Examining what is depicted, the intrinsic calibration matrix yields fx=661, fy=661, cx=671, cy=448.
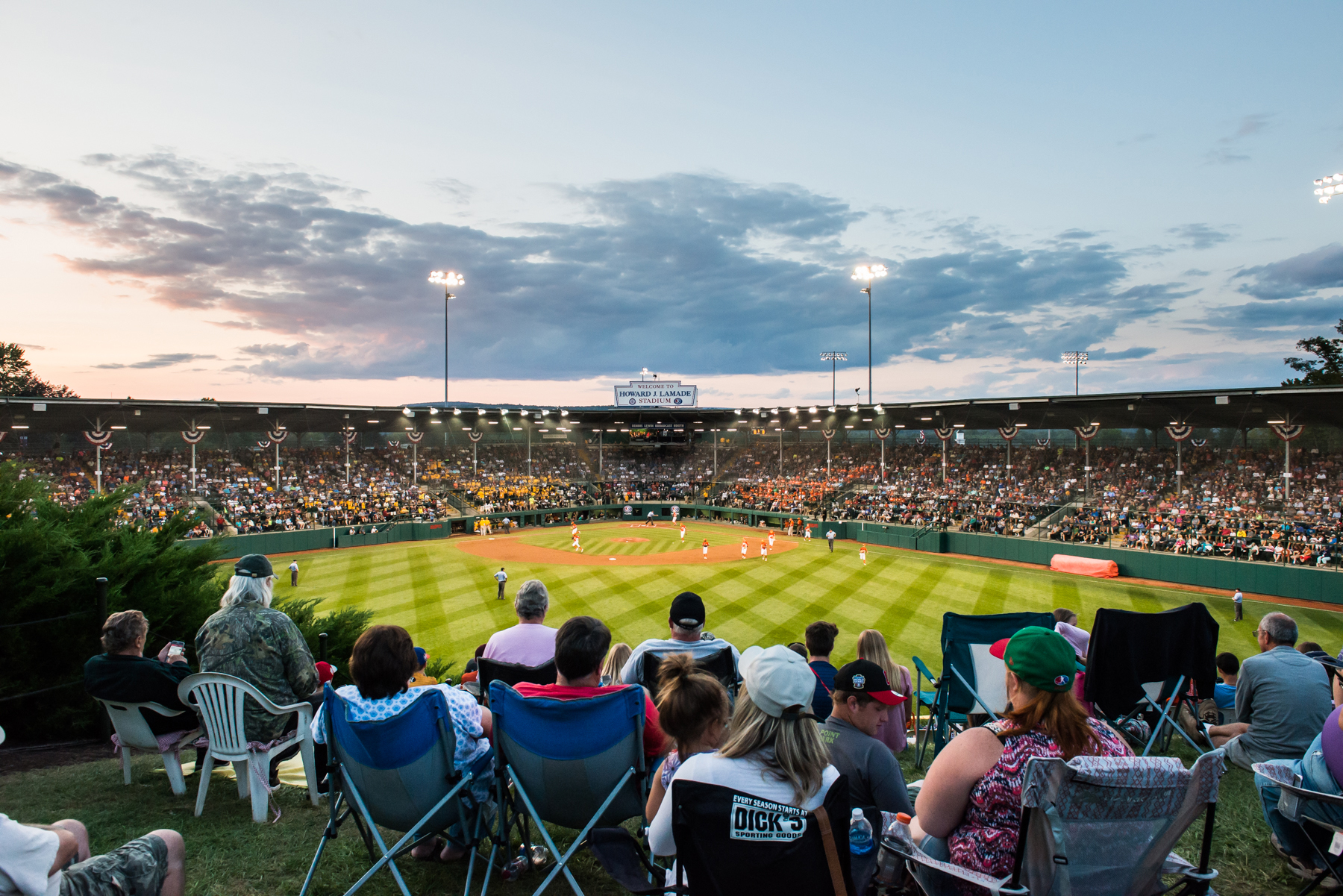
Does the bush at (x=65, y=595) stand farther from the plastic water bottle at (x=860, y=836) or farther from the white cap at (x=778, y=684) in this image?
the plastic water bottle at (x=860, y=836)

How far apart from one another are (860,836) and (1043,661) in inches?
45.5

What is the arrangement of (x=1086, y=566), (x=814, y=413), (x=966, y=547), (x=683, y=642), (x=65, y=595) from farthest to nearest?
(x=814, y=413) → (x=966, y=547) → (x=1086, y=566) → (x=65, y=595) → (x=683, y=642)

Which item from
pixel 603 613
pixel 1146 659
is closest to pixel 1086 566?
pixel 603 613

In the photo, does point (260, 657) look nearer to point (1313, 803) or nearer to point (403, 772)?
point (403, 772)

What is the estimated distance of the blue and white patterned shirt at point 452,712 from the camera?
3881 millimetres

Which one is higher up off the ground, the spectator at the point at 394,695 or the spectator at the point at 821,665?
the spectator at the point at 394,695

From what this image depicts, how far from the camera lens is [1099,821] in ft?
9.16


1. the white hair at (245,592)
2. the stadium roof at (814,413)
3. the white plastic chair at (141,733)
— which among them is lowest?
the white plastic chair at (141,733)

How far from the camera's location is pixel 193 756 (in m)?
6.93

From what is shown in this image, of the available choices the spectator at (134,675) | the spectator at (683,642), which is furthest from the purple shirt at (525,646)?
the spectator at (134,675)

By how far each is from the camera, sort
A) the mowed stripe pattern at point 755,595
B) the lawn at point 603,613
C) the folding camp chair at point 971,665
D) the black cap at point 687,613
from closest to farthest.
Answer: the lawn at point 603,613 < the black cap at point 687,613 < the folding camp chair at point 971,665 < the mowed stripe pattern at point 755,595

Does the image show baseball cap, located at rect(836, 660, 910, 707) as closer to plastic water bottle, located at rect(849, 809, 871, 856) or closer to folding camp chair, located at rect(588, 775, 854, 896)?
plastic water bottle, located at rect(849, 809, 871, 856)

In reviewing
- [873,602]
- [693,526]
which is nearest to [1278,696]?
[873,602]

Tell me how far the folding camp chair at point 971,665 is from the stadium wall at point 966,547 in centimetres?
1983
